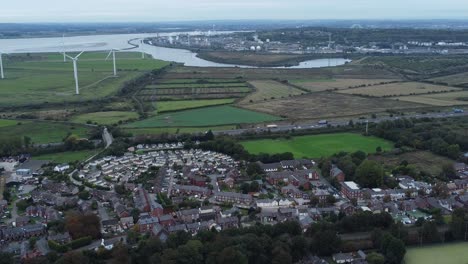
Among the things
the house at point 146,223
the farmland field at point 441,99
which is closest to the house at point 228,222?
the house at point 146,223

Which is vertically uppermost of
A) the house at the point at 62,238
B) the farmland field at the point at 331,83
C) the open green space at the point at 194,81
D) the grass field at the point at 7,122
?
the open green space at the point at 194,81

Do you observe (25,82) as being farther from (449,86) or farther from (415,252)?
(415,252)

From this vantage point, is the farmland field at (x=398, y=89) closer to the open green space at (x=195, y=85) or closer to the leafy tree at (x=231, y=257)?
the open green space at (x=195, y=85)

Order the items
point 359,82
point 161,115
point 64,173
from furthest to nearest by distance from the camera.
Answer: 1. point 359,82
2. point 161,115
3. point 64,173

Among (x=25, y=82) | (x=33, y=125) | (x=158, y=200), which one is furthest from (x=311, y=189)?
(x=25, y=82)

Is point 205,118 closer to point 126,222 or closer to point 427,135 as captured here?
point 427,135

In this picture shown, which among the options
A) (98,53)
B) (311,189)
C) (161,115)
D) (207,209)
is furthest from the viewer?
(98,53)

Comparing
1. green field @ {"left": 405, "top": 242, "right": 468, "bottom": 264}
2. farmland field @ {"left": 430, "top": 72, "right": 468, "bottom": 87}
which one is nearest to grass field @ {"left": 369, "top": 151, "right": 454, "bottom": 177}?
green field @ {"left": 405, "top": 242, "right": 468, "bottom": 264}
